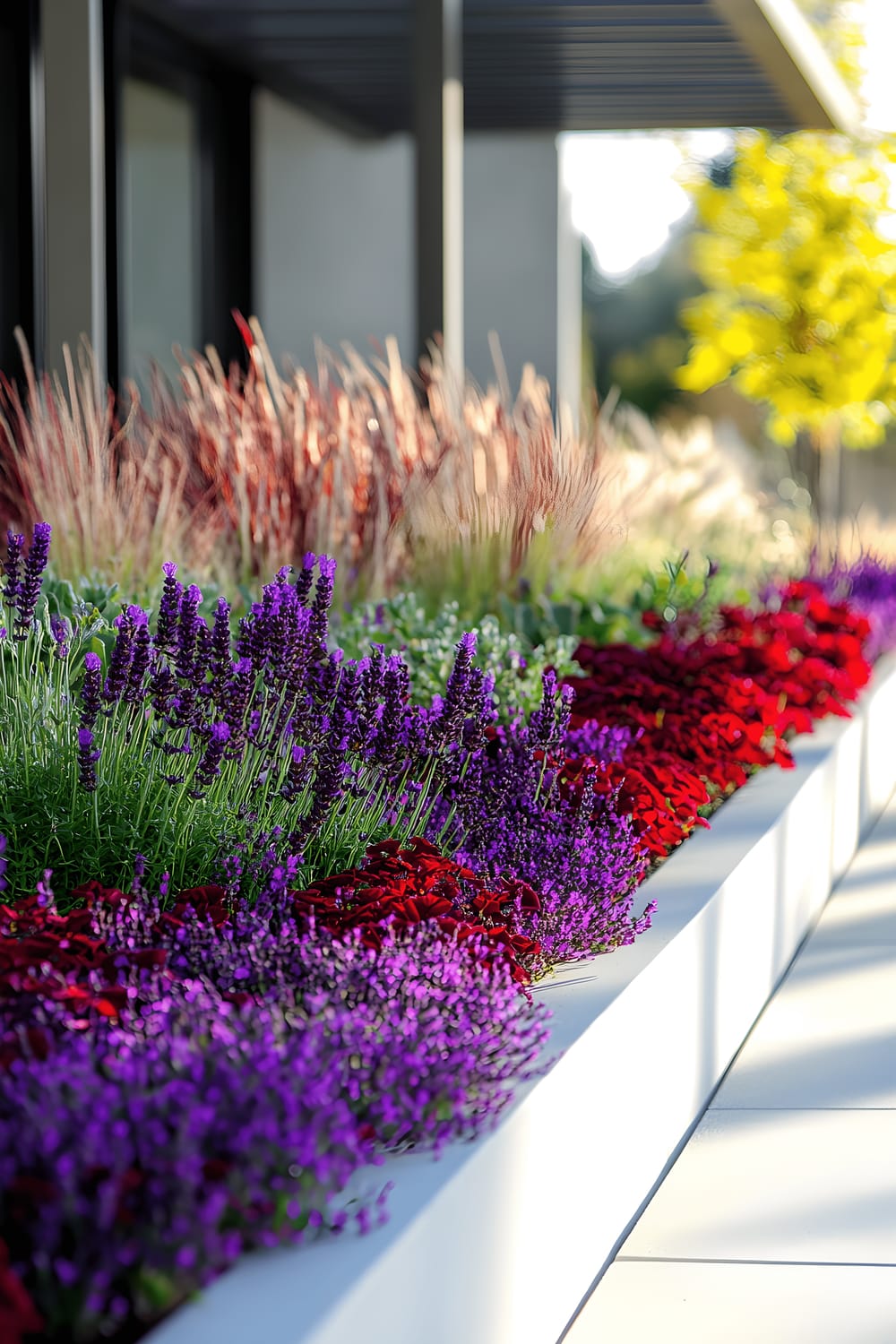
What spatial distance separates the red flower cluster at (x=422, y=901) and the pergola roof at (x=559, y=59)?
5.25 metres

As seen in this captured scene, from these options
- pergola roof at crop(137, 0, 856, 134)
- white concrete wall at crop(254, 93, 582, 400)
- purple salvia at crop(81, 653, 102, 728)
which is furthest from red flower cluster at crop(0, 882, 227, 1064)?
white concrete wall at crop(254, 93, 582, 400)

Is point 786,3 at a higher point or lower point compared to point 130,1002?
higher

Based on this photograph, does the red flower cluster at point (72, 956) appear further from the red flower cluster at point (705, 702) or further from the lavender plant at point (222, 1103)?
the red flower cluster at point (705, 702)

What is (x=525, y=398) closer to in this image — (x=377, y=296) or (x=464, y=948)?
(x=464, y=948)

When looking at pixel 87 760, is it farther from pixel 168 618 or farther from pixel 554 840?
pixel 554 840

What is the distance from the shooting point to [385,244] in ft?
28.8

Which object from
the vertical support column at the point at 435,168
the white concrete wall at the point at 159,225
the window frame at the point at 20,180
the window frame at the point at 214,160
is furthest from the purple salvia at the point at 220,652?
the window frame at the point at 214,160

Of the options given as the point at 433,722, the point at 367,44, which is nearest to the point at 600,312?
the point at 367,44

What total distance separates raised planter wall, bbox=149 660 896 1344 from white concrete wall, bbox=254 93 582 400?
222 inches

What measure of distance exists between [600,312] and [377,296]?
33.5 metres

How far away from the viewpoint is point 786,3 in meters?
6.68

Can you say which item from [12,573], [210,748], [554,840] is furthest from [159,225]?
[210,748]

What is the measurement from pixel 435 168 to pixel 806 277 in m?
4.65

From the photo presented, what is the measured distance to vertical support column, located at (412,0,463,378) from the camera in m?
5.68
